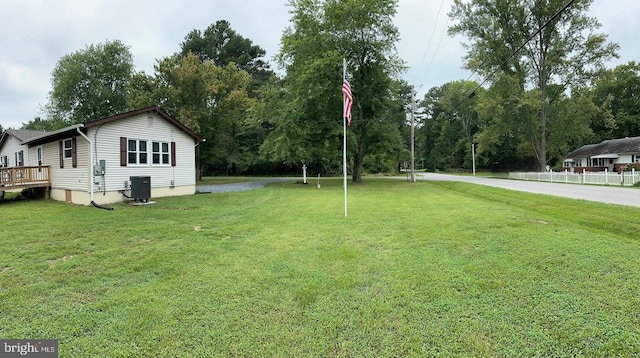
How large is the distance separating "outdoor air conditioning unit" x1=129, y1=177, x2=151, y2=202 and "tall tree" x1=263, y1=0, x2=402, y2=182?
841cm

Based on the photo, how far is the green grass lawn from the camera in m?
2.60

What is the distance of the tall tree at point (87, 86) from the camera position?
3325 centimetres

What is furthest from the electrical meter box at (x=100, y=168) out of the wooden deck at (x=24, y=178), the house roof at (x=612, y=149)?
the house roof at (x=612, y=149)

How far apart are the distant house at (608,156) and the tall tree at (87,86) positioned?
52164 mm

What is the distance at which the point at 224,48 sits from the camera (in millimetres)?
38438

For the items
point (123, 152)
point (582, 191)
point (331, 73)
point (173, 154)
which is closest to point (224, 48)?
point (331, 73)

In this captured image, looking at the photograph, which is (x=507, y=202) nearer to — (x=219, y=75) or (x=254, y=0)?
(x=254, y=0)

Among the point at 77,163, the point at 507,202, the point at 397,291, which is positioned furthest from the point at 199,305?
the point at 77,163

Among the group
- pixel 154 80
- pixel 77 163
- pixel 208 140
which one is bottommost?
pixel 77 163

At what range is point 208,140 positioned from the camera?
25.7 m

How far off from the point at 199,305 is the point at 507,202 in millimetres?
11151

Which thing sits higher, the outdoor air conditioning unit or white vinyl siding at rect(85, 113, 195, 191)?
white vinyl siding at rect(85, 113, 195, 191)

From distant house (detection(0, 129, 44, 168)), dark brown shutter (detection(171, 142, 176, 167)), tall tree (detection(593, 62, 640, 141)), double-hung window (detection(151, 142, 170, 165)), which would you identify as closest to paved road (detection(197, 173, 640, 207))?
dark brown shutter (detection(171, 142, 176, 167))

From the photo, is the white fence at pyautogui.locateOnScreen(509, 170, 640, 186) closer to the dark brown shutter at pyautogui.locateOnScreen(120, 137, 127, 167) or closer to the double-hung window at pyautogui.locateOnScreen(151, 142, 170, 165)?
the double-hung window at pyautogui.locateOnScreen(151, 142, 170, 165)
